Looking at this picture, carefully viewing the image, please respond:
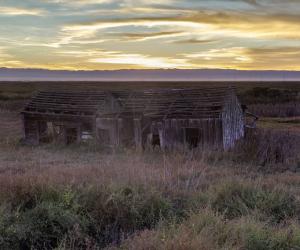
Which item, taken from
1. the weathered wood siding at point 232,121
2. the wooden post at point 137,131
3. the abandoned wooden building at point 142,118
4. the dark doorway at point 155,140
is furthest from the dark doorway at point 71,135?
the weathered wood siding at point 232,121

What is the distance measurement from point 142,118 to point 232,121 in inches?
197

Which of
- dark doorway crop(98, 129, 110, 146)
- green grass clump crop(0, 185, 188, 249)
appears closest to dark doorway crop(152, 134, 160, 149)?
dark doorway crop(98, 129, 110, 146)

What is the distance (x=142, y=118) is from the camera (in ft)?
76.2

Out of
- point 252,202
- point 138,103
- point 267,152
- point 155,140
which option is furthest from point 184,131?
point 252,202

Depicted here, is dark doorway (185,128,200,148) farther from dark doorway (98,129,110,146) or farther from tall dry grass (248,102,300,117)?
tall dry grass (248,102,300,117)

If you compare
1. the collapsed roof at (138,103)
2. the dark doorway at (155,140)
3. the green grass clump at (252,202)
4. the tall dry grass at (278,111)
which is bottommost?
the tall dry grass at (278,111)

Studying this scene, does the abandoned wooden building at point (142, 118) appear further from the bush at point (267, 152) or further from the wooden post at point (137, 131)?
the bush at point (267, 152)

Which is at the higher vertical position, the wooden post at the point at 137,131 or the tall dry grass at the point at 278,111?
the wooden post at the point at 137,131

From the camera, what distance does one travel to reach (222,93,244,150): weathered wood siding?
71.6 feet

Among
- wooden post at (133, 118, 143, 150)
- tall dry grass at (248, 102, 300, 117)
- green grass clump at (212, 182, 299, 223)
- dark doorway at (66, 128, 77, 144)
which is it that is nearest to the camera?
green grass clump at (212, 182, 299, 223)

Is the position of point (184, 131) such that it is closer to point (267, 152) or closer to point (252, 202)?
point (267, 152)

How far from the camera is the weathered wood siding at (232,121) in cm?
2183

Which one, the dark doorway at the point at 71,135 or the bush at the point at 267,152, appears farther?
the dark doorway at the point at 71,135

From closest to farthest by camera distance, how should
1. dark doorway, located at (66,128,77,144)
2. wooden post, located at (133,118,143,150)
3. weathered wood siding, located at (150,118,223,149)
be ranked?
weathered wood siding, located at (150,118,223,149) → wooden post, located at (133,118,143,150) → dark doorway, located at (66,128,77,144)
